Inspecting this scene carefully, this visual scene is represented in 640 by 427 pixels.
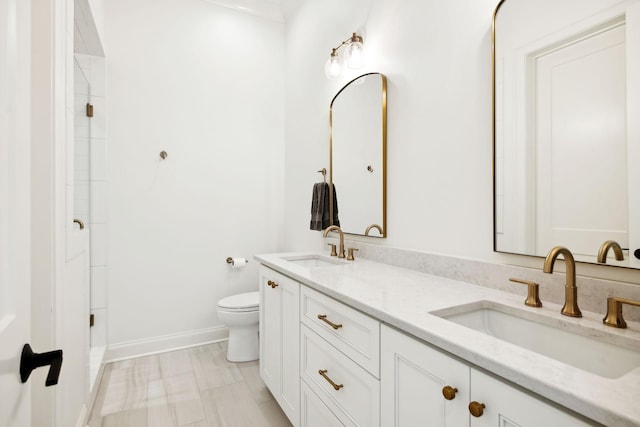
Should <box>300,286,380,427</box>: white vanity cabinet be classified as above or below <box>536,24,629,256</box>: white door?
below

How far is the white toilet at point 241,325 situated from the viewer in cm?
242

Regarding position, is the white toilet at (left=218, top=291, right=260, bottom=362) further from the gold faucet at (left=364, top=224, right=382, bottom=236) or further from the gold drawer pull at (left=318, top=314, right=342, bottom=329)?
Answer: the gold drawer pull at (left=318, top=314, right=342, bottom=329)

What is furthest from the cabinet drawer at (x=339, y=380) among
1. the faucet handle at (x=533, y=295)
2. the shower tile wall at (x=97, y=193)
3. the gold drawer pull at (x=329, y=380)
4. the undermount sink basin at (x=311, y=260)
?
the shower tile wall at (x=97, y=193)

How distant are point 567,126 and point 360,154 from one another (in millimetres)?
1161

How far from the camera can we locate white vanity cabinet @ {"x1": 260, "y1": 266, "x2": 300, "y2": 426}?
62.6 inches

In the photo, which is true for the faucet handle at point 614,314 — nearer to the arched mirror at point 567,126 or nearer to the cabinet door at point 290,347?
the arched mirror at point 567,126

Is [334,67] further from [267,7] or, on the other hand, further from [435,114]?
[267,7]

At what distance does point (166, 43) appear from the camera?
105 inches

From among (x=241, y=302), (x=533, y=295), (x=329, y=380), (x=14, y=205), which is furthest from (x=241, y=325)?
(x=14, y=205)

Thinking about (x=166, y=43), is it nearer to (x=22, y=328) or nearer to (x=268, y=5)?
(x=268, y=5)

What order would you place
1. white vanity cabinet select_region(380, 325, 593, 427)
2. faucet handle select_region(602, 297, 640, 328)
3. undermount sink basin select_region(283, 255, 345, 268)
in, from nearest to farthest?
white vanity cabinet select_region(380, 325, 593, 427)
faucet handle select_region(602, 297, 640, 328)
undermount sink basin select_region(283, 255, 345, 268)

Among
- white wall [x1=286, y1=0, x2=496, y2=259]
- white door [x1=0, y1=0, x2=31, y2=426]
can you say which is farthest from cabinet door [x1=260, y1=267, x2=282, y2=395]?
white door [x1=0, y1=0, x2=31, y2=426]

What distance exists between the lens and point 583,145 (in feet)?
3.37

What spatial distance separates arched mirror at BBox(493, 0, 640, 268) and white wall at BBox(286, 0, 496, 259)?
9 cm
